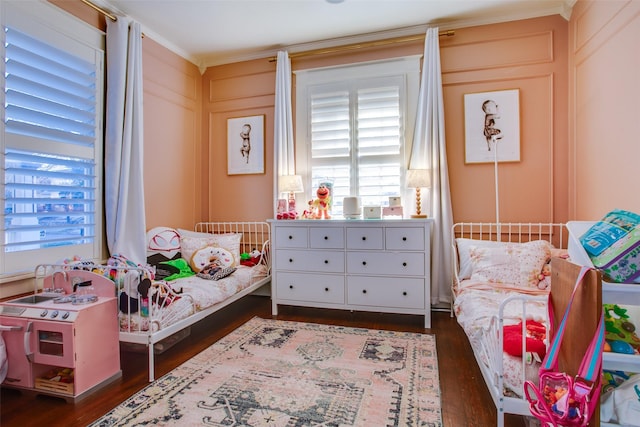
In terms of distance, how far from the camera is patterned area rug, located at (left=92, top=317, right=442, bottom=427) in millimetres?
1648

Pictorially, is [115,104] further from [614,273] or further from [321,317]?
[614,273]

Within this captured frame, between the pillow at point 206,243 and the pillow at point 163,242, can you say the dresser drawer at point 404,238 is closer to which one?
the pillow at point 206,243

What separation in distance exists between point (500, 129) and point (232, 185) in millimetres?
2920

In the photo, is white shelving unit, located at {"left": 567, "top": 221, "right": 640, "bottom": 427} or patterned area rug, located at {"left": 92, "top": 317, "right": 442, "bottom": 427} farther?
patterned area rug, located at {"left": 92, "top": 317, "right": 442, "bottom": 427}

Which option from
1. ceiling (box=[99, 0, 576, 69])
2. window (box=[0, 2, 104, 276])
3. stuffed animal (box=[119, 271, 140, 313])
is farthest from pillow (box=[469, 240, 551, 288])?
window (box=[0, 2, 104, 276])

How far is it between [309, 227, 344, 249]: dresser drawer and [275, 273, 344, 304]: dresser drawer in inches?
11.0

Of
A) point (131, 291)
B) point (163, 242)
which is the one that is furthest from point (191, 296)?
point (163, 242)

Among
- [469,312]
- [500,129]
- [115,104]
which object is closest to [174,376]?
[469,312]

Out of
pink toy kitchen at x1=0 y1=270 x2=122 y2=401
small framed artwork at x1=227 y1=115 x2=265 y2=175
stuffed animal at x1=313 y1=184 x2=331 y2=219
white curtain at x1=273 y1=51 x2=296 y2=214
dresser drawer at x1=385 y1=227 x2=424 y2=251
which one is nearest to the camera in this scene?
pink toy kitchen at x1=0 y1=270 x2=122 y2=401

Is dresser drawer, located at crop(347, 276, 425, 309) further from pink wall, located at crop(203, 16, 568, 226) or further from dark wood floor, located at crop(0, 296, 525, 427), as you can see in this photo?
pink wall, located at crop(203, 16, 568, 226)

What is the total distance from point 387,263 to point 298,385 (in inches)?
53.6

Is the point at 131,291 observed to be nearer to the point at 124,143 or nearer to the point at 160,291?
the point at 160,291

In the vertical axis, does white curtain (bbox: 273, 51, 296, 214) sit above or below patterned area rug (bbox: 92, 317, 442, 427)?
above

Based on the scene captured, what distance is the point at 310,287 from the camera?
3186 millimetres
